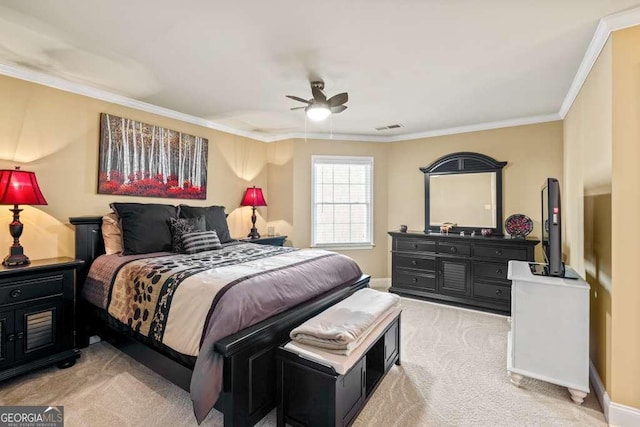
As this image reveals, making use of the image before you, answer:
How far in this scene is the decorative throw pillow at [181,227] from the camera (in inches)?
123

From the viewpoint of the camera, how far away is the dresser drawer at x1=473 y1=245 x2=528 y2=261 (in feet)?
12.3

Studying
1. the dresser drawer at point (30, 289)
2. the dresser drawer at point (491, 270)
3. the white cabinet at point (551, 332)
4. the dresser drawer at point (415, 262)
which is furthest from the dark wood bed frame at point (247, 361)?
the dresser drawer at point (491, 270)

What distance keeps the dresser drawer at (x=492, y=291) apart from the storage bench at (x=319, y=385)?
265cm

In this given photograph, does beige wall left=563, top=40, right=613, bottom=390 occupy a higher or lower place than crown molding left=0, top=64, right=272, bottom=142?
lower

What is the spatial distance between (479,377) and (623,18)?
9.03ft

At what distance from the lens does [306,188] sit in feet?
16.6

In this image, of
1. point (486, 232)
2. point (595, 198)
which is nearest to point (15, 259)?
point (595, 198)

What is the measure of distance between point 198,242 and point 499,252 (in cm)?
372

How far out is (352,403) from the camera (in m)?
1.87

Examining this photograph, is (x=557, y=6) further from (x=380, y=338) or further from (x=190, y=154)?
(x=190, y=154)

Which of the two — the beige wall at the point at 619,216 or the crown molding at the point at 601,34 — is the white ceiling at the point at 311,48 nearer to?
the crown molding at the point at 601,34

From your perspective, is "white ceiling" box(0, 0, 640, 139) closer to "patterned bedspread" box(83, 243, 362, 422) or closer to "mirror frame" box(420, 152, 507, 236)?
"mirror frame" box(420, 152, 507, 236)

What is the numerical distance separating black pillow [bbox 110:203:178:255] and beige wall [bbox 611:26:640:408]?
3.78 meters

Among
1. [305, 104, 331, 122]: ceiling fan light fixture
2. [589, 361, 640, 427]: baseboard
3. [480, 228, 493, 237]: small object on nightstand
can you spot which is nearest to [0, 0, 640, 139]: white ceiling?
[305, 104, 331, 122]: ceiling fan light fixture
